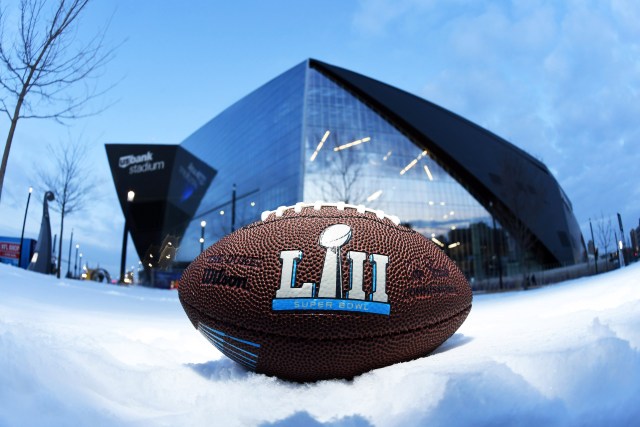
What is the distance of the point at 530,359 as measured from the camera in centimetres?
213

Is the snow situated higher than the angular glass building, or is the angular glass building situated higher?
the angular glass building

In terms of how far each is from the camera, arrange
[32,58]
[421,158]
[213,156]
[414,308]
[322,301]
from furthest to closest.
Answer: [213,156] → [421,158] → [32,58] → [414,308] → [322,301]

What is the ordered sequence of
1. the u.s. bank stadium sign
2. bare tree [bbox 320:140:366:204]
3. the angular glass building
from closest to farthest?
bare tree [bbox 320:140:366:204] → the angular glass building → the u.s. bank stadium sign

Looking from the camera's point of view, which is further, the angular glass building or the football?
the angular glass building

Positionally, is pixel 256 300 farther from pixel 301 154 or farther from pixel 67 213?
pixel 301 154

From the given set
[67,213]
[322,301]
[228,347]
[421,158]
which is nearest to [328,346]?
[322,301]

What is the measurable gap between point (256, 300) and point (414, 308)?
1.01 meters

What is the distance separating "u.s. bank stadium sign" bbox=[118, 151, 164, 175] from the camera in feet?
146

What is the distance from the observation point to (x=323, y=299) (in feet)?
8.14

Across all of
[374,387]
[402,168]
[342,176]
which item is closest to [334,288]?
[374,387]

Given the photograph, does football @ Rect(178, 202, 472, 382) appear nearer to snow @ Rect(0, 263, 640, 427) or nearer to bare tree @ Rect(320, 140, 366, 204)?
snow @ Rect(0, 263, 640, 427)

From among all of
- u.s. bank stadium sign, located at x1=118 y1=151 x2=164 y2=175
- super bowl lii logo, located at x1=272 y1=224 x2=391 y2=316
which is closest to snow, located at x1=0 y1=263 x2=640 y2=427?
super bowl lii logo, located at x1=272 y1=224 x2=391 y2=316

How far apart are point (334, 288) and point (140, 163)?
4720 centimetres

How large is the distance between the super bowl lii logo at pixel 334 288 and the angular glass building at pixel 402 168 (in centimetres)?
3036
